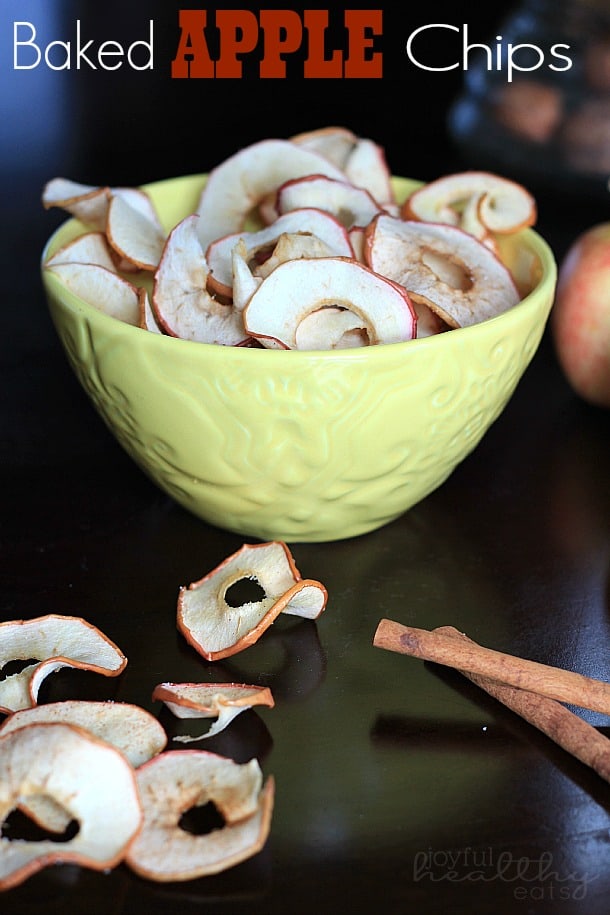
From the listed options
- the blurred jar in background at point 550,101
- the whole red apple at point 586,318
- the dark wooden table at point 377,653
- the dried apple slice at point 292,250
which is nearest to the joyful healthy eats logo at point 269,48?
the blurred jar in background at point 550,101

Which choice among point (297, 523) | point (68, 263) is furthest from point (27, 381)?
point (297, 523)

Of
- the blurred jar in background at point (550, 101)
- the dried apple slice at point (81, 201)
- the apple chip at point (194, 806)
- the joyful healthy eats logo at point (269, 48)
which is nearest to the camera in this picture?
the apple chip at point (194, 806)

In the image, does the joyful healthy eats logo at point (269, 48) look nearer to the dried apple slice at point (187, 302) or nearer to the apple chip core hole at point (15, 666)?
the dried apple slice at point (187, 302)

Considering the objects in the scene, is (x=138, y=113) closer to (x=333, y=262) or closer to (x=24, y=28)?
(x=24, y=28)

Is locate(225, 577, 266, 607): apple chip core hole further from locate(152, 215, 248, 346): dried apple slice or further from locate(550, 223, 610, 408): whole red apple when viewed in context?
locate(550, 223, 610, 408): whole red apple

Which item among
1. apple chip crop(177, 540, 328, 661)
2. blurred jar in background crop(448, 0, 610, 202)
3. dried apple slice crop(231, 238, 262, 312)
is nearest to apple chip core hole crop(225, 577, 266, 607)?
apple chip crop(177, 540, 328, 661)

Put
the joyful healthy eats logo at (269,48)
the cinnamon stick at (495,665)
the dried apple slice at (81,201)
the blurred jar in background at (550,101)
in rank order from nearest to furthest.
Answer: the cinnamon stick at (495,665) < the dried apple slice at (81,201) < the blurred jar in background at (550,101) < the joyful healthy eats logo at (269,48)
